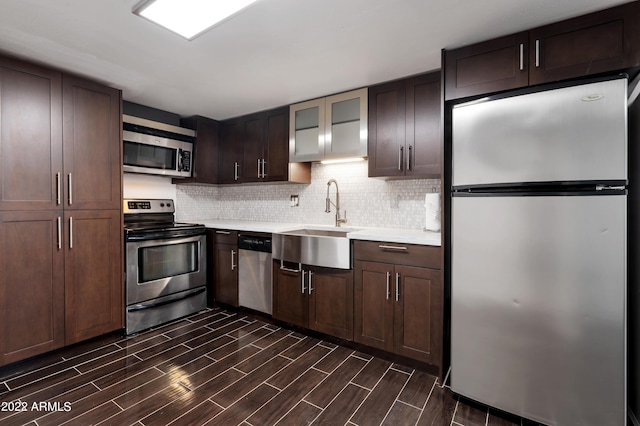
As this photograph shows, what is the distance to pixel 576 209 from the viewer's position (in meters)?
1.58

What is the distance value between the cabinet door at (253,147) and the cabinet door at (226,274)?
0.88 m

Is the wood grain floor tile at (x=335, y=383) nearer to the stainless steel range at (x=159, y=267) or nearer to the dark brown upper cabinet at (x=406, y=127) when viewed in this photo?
the dark brown upper cabinet at (x=406, y=127)

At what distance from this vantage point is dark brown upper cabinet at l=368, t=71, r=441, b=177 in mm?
2479

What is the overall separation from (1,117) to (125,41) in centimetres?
102

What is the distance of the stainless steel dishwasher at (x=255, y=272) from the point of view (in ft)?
10.2

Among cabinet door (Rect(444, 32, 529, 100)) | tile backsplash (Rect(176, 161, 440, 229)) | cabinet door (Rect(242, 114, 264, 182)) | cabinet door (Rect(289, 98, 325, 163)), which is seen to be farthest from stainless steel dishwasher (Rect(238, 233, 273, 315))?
cabinet door (Rect(444, 32, 529, 100))

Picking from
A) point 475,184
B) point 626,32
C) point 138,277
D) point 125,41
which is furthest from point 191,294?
point 626,32

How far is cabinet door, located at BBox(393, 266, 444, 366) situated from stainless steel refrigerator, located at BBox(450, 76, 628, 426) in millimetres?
218

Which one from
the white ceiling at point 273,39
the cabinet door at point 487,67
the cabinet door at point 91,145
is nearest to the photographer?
the white ceiling at point 273,39

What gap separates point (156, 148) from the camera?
132 inches

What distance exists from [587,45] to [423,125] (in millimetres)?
1060

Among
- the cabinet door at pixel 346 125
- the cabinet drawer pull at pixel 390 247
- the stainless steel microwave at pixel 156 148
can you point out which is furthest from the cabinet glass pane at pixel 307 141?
the stainless steel microwave at pixel 156 148

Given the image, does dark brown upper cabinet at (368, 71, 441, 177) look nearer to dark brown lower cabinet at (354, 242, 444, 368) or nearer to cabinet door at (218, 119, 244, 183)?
dark brown lower cabinet at (354, 242, 444, 368)

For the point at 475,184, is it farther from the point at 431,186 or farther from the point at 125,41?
the point at 125,41
